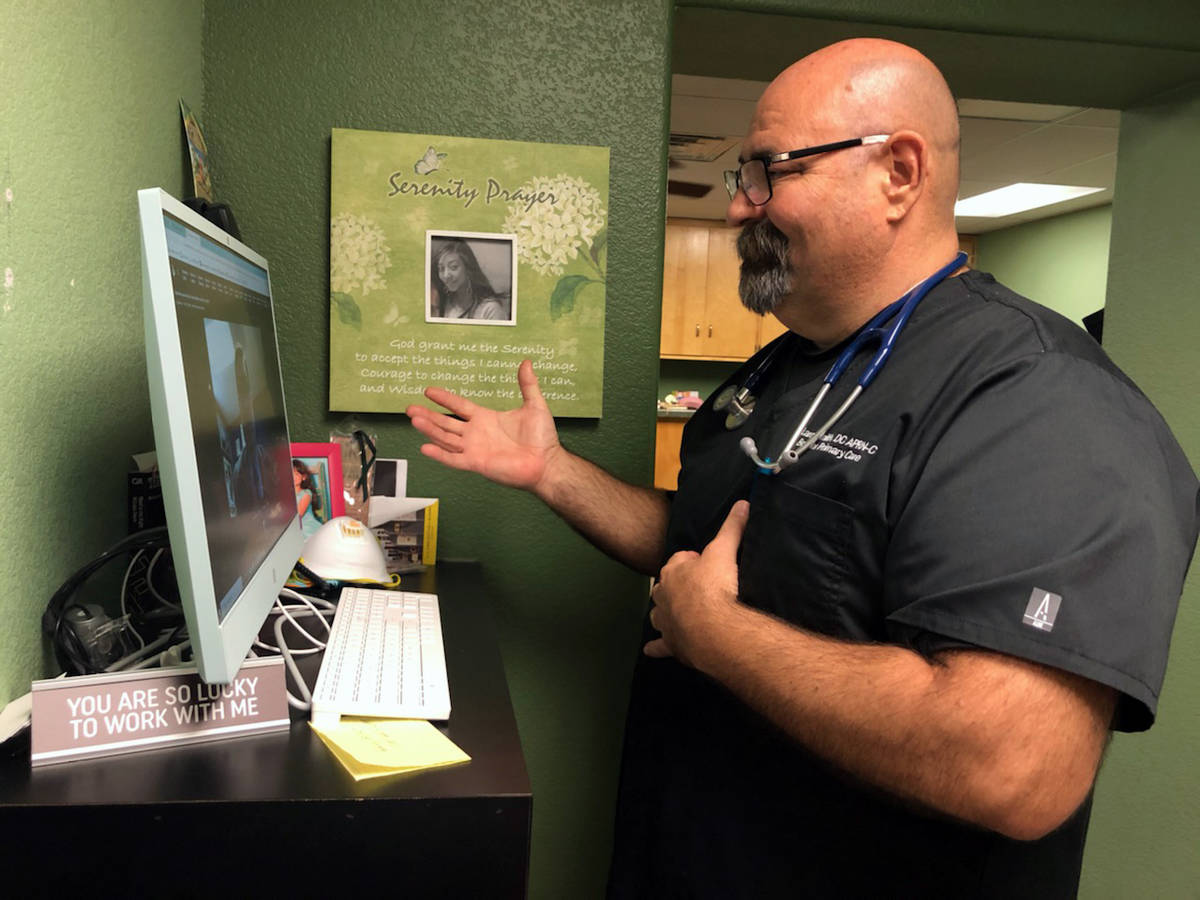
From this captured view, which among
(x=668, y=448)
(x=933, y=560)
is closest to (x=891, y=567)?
(x=933, y=560)

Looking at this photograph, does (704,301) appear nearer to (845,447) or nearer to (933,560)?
(845,447)

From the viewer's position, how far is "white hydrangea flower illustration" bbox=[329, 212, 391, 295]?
5.31ft

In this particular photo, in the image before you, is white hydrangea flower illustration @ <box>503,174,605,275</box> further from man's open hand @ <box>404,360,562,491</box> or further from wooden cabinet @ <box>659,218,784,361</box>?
wooden cabinet @ <box>659,218,784,361</box>

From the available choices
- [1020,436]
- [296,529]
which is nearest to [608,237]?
[296,529]

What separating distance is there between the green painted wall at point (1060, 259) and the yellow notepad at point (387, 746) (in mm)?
5639

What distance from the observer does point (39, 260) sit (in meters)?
0.89

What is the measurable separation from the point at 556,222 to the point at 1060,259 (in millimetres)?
5509

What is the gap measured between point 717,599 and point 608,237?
929mm

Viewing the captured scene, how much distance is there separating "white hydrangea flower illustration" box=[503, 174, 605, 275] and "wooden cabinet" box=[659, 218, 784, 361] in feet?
15.6

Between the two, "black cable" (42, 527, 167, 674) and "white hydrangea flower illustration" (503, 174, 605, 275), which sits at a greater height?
"white hydrangea flower illustration" (503, 174, 605, 275)

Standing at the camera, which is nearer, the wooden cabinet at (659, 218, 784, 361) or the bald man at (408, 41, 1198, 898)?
the bald man at (408, 41, 1198, 898)

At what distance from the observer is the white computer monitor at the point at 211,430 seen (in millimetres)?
667

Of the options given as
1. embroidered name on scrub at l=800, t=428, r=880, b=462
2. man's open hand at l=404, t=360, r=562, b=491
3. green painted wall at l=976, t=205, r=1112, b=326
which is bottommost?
man's open hand at l=404, t=360, r=562, b=491

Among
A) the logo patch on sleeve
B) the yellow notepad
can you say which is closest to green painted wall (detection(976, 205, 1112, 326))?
the logo patch on sleeve
